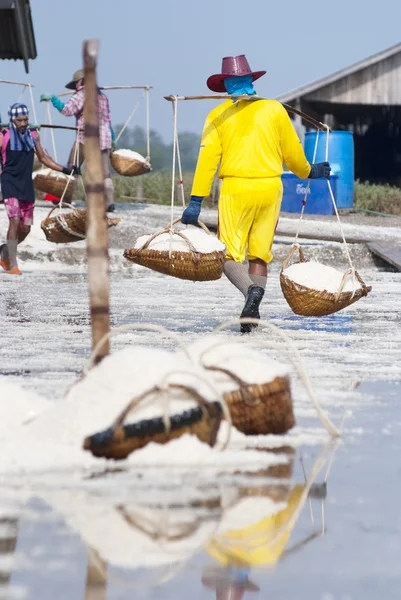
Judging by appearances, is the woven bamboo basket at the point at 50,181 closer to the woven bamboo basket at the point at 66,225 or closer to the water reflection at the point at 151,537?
the woven bamboo basket at the point at 66,225

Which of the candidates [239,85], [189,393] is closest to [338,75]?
[239,85]

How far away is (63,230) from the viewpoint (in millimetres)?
13016

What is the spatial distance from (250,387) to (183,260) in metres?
3.76

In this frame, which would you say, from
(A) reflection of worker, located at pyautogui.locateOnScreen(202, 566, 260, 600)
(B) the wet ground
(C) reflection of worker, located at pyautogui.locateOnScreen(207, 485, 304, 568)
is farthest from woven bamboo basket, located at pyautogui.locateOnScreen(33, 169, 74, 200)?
(A) reflection of worker, located at pyautogui.locateOnScreen(202, 566, 260, 600)

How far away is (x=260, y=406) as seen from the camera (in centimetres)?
452

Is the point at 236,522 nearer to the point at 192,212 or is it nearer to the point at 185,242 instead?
the point at 185,242

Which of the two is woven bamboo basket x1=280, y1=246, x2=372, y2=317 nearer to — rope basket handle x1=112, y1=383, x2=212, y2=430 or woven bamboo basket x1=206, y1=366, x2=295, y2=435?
woven bamboo basket x1=206, y1=366, x2=295, y2=435

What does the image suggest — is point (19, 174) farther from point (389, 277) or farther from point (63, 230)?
point (389, 277)

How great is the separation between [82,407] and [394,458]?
1023mm

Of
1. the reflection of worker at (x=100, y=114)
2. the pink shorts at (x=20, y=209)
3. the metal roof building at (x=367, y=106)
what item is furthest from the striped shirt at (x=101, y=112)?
the metal roof building at (x=367, y=106)

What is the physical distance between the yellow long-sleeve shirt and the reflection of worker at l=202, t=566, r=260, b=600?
215 inches

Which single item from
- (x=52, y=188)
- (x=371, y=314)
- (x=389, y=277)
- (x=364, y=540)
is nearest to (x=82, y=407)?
(x=364, y=540)

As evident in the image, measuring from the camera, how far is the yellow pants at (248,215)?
8.25 m

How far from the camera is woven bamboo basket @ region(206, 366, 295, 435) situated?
447 cm
